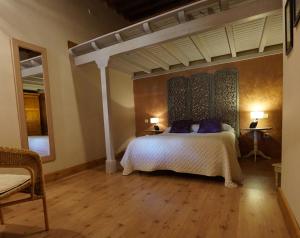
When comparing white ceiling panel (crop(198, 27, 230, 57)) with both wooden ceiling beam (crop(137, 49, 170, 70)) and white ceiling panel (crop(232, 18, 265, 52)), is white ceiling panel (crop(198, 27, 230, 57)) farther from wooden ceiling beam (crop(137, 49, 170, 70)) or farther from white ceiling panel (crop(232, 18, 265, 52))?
wooden ceiling beam (crop(137, 49, 170, 70))

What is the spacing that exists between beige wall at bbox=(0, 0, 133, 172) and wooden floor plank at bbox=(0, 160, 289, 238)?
934 mm

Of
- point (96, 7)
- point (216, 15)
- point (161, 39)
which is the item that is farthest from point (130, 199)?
point (96, 7)

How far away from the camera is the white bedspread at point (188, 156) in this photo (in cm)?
257

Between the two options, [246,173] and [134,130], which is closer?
[246,173]

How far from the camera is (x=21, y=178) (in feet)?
5.01

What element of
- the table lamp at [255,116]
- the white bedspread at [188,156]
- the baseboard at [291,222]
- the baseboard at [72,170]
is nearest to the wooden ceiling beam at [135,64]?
the white bedspread at [188,156]

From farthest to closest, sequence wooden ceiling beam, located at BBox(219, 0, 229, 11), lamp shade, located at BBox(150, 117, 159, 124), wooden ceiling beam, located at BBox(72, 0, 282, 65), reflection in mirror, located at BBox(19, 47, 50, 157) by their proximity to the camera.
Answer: lamp shade, located at BBox(150, 117, 159, 124) < reflection in mirror, located at BBox(19, 47, 50, 157) < wooden ceiling beam, located at BBox(219, 0, 229, 11) < wooden ceiling beam, located at BBox(72, 0, 282, 65)

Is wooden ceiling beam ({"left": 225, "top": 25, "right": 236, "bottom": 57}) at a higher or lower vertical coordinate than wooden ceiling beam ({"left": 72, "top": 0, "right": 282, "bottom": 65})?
higher

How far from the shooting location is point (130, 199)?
2.24 metres

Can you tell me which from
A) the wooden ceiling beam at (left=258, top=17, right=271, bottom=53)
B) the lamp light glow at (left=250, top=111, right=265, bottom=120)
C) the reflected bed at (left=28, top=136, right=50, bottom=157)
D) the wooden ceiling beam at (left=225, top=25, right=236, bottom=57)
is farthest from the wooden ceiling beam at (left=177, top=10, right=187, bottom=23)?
the reflected bed at (left=28, top=136, right=50, bottom=157)

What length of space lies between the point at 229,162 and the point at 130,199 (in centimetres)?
140

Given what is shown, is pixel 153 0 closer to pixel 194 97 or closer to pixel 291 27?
pixel 194 97

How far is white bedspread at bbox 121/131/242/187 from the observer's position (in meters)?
2.57

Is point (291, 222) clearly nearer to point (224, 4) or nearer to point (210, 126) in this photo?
point (224, 4)
